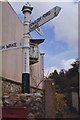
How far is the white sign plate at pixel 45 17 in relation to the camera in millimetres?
9398

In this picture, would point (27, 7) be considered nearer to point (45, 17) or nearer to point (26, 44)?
point (26, 44)

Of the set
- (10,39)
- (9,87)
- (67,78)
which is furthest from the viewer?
(67,78)

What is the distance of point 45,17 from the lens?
973 cm

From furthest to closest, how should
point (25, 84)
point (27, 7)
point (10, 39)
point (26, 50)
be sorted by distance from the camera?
→ point (10, 39) → point (27, 7) → point (26, 50) → point (25, 84)

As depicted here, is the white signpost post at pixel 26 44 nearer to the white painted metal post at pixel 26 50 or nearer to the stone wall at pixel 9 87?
the white painted metal post at pixel 26 50

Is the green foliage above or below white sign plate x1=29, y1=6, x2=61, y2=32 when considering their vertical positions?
below

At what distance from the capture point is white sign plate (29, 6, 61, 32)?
9.40 m

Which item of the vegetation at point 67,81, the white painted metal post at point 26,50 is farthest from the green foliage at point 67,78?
the white painted metal post at point 26,50

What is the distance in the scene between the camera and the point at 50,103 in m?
8.54

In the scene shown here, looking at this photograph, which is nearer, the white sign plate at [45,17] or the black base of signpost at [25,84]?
the white sign plate at [45,17]

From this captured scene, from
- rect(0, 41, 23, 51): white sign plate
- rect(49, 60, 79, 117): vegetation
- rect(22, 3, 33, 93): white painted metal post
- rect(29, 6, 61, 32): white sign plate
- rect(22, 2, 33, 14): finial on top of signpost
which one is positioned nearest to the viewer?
rect(29, 6, 61, 32): white sign plate

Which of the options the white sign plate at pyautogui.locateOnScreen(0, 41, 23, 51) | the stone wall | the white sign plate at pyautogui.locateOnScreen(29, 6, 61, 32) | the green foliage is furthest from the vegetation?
the white sign plate at pyautogui.locateOnScreen(29, 6, 61, 32)

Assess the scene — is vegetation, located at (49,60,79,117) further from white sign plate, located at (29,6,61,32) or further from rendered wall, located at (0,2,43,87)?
white sign plate, located at (29,6,61,32)

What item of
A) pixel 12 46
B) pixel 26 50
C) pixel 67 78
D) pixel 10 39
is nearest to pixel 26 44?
pixel 26 50
